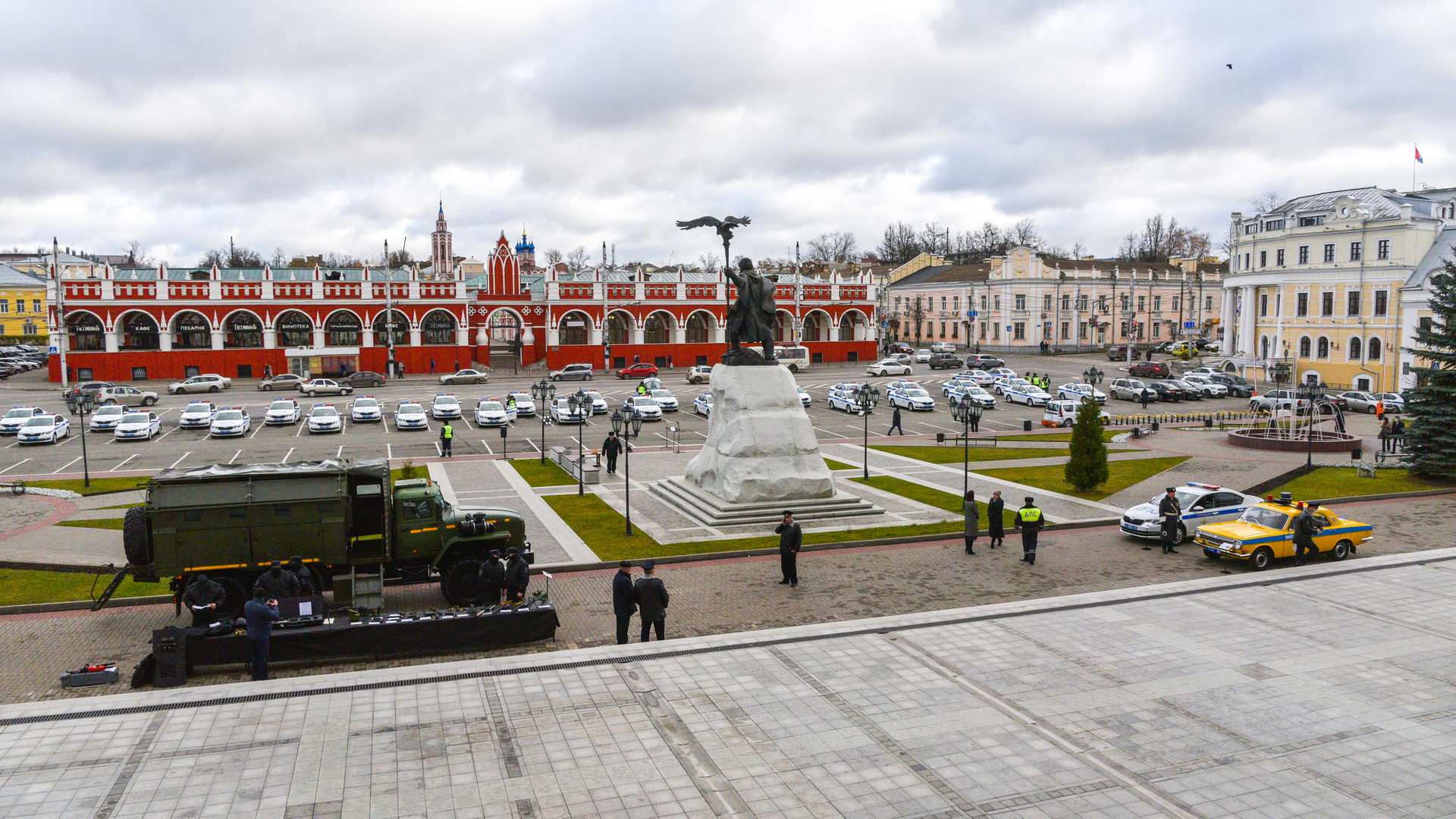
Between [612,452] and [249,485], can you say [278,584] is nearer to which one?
[249,485]

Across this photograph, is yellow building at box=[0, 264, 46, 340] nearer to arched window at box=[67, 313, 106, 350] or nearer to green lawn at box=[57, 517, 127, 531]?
arched window at box=[67, 313, 106, 350]

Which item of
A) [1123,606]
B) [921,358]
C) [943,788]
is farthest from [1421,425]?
[921,358]

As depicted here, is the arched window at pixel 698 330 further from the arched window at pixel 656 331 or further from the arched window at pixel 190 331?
the arched window at pixel 190 331

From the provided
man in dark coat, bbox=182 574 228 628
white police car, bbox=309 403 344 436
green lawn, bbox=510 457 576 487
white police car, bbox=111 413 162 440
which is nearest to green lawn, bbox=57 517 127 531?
man in dark coat, bbox=182 574 228 628

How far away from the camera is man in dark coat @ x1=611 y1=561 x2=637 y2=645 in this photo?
42.8ft

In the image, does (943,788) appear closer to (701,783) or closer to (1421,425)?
(701,783)

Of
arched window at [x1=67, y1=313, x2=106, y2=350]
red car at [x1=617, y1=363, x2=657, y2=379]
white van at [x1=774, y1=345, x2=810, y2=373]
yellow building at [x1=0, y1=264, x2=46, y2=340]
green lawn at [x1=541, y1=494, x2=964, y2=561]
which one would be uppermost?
yellow building at [x1=0, y1=264, x2=46, y2=340]

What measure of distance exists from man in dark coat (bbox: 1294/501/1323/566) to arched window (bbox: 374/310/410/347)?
5737 centimetres

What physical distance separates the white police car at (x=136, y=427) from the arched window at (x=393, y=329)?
26.9 meters

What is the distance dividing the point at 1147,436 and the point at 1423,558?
67.8 ft

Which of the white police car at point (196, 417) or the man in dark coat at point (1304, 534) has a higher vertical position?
the white police car at point (196, 417)

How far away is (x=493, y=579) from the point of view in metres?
14.3

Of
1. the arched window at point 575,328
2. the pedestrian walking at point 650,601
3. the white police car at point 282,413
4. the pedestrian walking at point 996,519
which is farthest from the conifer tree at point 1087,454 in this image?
the arched window at point 575,328

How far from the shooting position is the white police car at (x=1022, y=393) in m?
48.8
